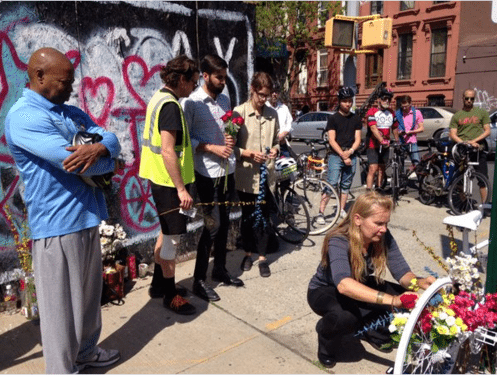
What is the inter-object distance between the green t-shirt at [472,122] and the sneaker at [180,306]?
16.4ft

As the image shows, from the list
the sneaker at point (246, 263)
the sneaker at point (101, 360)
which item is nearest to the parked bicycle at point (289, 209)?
the sneaker at point (246, 263)

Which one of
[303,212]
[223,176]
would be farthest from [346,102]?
[223,176]

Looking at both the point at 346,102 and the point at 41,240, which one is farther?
the point at 346,102

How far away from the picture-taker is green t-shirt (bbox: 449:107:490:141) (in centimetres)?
656

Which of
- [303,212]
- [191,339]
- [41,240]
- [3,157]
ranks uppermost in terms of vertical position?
[3,157]

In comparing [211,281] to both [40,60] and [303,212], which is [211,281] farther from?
[40,60]

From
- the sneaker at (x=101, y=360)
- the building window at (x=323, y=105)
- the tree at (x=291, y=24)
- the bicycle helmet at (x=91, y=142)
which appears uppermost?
the tree at (x=291, y=24)

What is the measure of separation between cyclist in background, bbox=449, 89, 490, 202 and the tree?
20173 millimetres

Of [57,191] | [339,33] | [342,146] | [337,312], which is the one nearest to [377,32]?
[339,33]

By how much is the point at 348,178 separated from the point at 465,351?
400 centimetres

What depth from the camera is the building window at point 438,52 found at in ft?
81.6

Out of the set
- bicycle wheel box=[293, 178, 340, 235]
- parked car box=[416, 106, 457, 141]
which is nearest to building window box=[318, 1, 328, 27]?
parked car box=[416, 106, 457, 141]

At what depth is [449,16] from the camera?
2403 centimetres

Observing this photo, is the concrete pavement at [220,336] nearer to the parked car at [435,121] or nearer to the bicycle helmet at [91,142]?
the bicycle helmet at [91,142]
